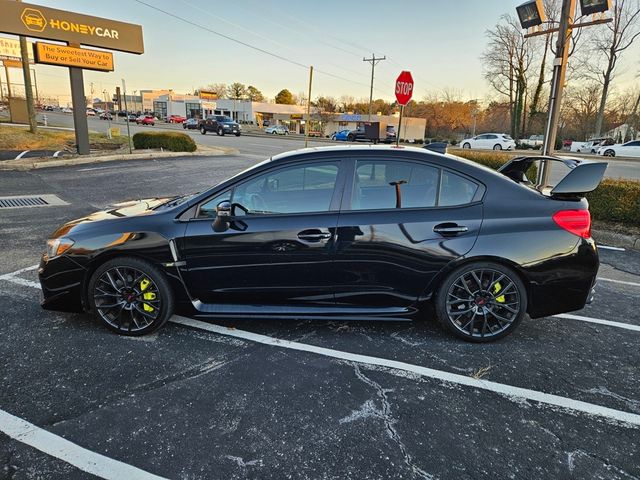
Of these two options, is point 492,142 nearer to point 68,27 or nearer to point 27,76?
point 68,27

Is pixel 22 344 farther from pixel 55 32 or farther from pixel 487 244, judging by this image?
pixel 55 32

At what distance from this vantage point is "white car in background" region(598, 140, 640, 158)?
2873 centimetres

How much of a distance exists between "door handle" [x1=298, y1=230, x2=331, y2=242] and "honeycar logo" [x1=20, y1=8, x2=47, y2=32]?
16.7 m

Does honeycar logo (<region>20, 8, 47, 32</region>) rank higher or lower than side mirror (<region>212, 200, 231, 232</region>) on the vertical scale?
higher

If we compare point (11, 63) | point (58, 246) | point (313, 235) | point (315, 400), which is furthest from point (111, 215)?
point (11, 63)

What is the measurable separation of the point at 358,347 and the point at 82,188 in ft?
32.4

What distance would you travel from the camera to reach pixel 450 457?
7.35ft

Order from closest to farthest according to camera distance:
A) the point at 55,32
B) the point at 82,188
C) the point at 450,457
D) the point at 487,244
Result: the point at 450,457
the point at 487,244
the point at 82,188
the point at 55,32

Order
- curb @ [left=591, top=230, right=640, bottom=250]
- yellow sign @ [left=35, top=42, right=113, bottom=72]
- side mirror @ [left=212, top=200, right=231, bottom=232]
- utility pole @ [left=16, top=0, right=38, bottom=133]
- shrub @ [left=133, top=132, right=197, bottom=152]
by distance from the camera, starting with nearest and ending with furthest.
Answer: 1. side mirror @ [left=212, top=200, right=231, bottom=232]
2. curb @ [left=591, top=230, right=640, bottom=250]
3. yellow sign @ [left=35, top=42, right=113, bottom=72]
4. shrub @ [left=133, top=132, right=197, bottom=152]
5. utility pole @ [left=16, top=0, right=38, bottom=133]

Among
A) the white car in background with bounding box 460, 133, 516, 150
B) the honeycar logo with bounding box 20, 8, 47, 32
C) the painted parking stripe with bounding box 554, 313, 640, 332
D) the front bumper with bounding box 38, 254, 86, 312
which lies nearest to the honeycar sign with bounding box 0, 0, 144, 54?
the honeycar logo with bounding box 20, 8, 47, 32

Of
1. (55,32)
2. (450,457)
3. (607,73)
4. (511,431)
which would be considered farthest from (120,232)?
(607,73)

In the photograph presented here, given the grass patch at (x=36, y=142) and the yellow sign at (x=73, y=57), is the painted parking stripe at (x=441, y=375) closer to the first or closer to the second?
the yellow sign at (x=73, y=57)

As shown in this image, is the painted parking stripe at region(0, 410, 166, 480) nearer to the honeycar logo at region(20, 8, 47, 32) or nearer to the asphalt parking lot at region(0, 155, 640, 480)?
the asphalt parking lot at region(0, 155, 640, 480)

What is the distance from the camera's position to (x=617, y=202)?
22.2 feet
